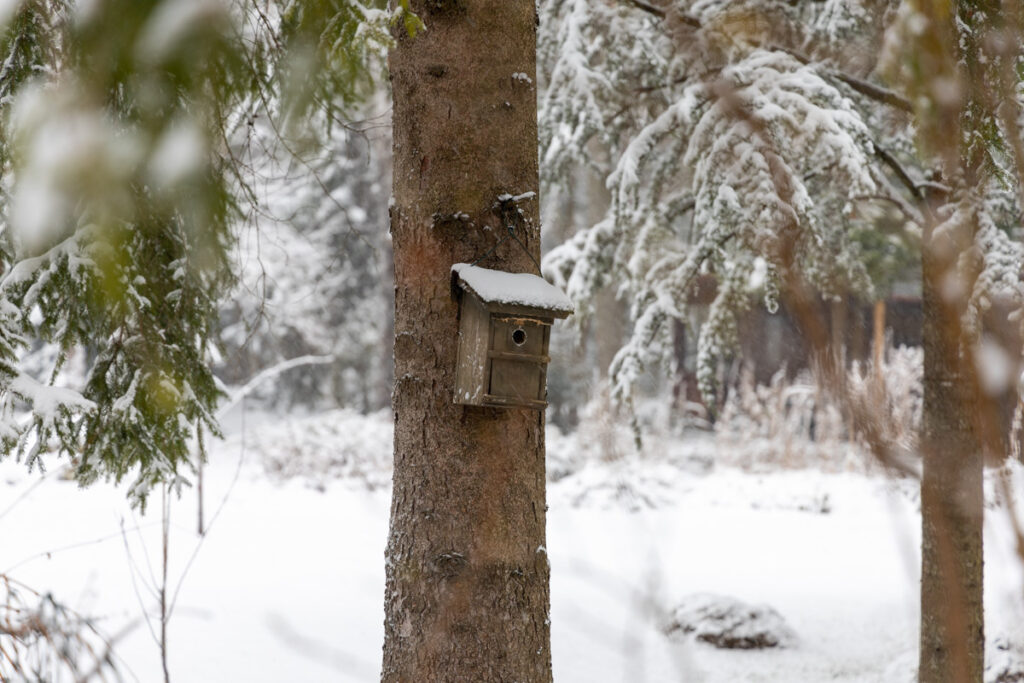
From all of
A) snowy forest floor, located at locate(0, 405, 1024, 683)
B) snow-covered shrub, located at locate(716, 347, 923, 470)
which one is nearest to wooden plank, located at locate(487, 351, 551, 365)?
snowy forest floor, located at locate(0, 405, 1024, 683)

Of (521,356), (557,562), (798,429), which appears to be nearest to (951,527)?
(521,356)

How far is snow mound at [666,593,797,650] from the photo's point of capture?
570 cm

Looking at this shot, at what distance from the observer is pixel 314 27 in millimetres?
2832

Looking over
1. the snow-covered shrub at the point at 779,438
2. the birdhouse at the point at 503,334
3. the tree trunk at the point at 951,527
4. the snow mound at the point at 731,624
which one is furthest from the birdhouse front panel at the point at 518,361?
the snow-covered shrub at the point at 779,438

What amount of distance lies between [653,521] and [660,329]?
418 cm

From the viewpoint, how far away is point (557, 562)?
7566mm

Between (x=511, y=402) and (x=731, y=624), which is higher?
(x=511, y=402)

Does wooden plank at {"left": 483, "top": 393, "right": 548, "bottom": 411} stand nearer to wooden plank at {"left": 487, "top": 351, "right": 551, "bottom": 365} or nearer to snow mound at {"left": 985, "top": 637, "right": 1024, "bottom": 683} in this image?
wooden plank at {"left": 487, "top": 351, "right": 551, "bottom": 365}

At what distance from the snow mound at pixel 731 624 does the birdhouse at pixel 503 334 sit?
3.55m

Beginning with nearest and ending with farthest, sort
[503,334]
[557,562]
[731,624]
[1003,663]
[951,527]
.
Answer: [503,334] < [951,527] < [1003,663] < [731,624] < [557,562]

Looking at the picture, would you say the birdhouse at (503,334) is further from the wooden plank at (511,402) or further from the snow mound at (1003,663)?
the snow mound at (1003,663)

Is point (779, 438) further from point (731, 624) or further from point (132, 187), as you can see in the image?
point (132, 187)

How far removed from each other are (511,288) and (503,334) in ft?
0.45

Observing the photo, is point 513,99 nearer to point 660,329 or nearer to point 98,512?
point 660,329
